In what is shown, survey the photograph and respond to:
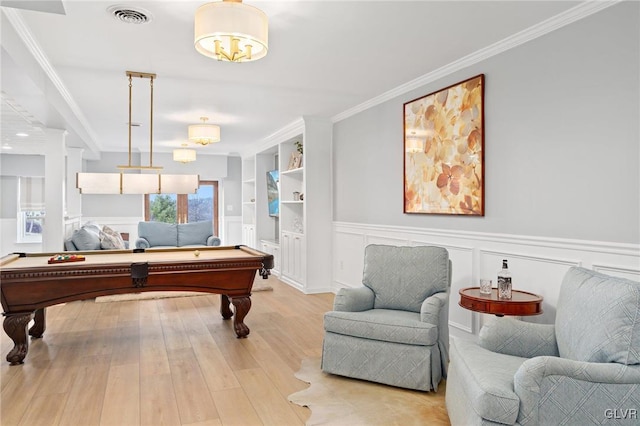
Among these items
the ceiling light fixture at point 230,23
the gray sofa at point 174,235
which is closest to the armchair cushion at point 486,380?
the ceiling light fixture at point 230,23

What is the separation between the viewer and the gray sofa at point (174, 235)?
25.7 ft

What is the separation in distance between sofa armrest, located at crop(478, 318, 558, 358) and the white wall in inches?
25.4

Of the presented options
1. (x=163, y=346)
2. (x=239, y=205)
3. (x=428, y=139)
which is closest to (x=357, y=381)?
(x=163, y=346)

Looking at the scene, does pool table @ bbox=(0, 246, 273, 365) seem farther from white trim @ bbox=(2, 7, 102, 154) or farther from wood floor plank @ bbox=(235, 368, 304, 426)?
white trim @ bbox=(2, 7, 102, 154)

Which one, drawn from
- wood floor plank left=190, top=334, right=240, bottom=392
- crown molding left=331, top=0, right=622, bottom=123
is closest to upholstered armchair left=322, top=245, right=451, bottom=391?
wood floor plank left=190, top=334, right=240, bottom=392

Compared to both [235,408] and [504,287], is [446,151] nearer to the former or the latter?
[504,287]

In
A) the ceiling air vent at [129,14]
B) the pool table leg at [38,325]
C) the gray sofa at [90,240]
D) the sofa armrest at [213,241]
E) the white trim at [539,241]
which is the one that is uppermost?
the ceiling air vent at [129,14]

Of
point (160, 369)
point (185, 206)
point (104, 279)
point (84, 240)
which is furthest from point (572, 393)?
point (185, 206)

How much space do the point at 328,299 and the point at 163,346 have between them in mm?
2377

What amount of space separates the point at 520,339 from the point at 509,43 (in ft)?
7.18

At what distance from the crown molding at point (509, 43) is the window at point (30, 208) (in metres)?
8.41

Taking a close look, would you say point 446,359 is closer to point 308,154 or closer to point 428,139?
point 428,139

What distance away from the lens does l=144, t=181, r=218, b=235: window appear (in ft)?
32.7

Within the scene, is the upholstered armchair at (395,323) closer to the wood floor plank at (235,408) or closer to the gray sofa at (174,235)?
the wood floor plank at (235,408)
